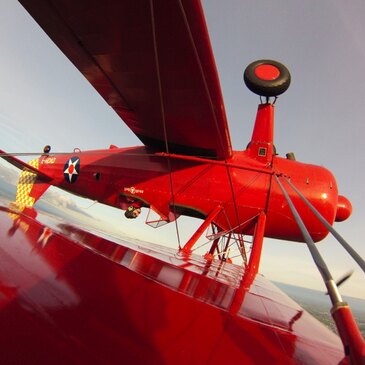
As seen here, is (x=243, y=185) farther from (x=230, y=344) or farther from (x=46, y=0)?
(x=230, y=344)

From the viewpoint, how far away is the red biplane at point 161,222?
2.64 ft

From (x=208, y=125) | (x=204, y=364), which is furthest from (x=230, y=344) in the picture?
(x=208, y=125)

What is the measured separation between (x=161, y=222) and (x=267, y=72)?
16.2ft

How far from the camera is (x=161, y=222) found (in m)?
7.30

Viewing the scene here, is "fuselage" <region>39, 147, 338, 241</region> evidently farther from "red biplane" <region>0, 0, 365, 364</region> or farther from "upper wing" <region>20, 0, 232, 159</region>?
"upper wing" <region>20, 0, 232, 159</region>

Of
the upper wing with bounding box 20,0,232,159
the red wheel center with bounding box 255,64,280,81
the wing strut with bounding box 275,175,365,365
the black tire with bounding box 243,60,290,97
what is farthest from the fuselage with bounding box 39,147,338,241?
the wing strut with bounding box 275,175,365,365

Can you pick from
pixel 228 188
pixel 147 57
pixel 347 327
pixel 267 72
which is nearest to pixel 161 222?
pixel 228 188

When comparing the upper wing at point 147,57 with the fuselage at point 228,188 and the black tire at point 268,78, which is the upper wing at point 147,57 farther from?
the black tire at point 268,78

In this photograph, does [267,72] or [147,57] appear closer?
[147,57]

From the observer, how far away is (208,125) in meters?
5.44

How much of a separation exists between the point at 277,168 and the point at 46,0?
18.4 feet

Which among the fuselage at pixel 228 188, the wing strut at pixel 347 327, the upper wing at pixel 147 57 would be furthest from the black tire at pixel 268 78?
the wing strut at pixel 347 327

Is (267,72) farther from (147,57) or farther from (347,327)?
(347,327)

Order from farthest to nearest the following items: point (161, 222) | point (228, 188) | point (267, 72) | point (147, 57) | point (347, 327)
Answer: point (161, 222)
point (267, 72)
point (228, 188)
point (147, 57)
point (347, 327)
